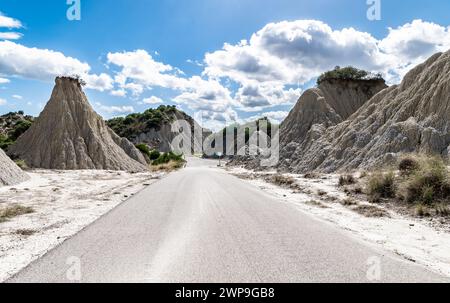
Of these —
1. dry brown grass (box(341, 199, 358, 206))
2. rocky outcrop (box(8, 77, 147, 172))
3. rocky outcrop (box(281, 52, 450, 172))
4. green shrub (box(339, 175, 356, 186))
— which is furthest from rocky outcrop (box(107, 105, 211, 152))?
dry brown grass (box(341, 199, 358, 206))

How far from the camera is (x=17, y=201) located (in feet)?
53.6

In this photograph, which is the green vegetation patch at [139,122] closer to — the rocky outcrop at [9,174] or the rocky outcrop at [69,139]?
the rocky outcrop at [69,139]

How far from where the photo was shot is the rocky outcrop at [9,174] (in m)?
23.0

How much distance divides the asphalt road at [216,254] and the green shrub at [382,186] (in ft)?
21.1

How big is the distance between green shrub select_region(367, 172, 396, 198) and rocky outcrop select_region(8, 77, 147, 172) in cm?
3123

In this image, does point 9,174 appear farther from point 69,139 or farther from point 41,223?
point 69,139

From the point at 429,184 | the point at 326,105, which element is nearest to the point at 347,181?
the point at 429,184

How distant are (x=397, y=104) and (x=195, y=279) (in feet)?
100.0

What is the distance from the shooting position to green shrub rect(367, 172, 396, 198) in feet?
51.7

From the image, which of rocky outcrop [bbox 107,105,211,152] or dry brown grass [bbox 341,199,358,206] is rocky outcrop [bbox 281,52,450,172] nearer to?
dry brown grass [bbox 341,199,358,206]

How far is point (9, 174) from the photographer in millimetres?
24016

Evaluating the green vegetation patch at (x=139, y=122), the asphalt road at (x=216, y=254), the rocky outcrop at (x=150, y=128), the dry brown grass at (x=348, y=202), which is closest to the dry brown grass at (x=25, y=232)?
the asphalt road at (x=216, y=254)
